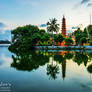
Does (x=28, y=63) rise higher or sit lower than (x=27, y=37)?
lower

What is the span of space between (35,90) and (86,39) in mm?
42181

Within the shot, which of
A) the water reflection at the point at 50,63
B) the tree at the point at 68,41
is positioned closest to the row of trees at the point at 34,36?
the tree at the point at 68,41

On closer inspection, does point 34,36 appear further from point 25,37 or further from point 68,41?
point 68,41

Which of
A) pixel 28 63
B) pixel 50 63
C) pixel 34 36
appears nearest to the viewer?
pixel 28 63

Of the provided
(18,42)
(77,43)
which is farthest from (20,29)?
(77,43)

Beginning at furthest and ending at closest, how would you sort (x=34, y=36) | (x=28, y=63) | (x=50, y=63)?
(x=34, y=36) → (x=50, y=63) → (x=28, y=63)

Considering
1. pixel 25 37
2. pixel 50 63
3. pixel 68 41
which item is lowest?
pixel 50 63

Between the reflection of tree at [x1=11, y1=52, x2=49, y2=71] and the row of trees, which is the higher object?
the row of trees

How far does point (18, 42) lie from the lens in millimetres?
46688

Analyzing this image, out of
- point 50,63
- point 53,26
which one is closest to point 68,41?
point 53,26

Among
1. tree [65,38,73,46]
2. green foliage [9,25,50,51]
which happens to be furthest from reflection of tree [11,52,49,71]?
tree [65,38,73,46]

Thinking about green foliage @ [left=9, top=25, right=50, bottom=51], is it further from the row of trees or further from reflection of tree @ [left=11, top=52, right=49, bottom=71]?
reflection of tree @ [left=11, top=52, right=49, bottom=71]

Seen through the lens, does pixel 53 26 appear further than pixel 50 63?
Yes

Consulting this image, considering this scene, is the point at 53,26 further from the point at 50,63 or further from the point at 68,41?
the point at 50,63
